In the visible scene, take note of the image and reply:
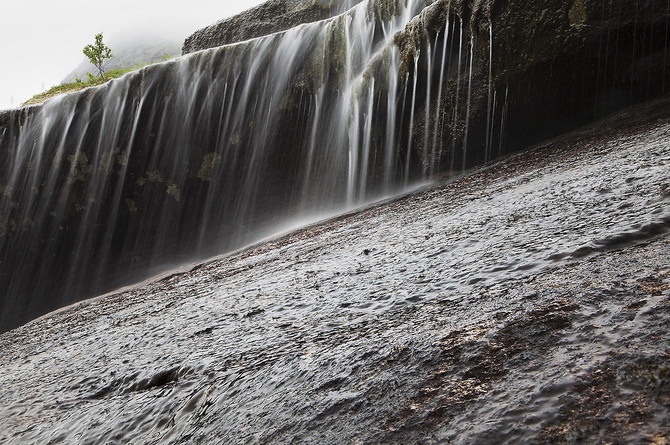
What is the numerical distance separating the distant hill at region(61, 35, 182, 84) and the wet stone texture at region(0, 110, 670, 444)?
4529 cm

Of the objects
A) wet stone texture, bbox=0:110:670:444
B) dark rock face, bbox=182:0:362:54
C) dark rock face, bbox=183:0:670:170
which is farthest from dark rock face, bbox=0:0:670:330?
dark rock face, bbox=182:0:362:54

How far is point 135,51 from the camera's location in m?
51.9

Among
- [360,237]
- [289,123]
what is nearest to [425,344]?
[360,237]

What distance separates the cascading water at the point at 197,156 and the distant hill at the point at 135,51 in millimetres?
34857

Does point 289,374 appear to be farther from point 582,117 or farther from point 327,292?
point 582,117

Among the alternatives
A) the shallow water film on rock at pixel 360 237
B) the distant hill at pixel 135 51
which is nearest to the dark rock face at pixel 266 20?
the shallow water film on rock at pixel 360 237

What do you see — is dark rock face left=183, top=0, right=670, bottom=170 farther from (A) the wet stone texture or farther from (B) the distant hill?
(B) the distant hill

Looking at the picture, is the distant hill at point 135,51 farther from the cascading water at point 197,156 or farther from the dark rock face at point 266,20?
the cascading water at point 197,156

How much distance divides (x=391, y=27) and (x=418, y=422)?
9987 mm

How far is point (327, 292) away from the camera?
11.0ft

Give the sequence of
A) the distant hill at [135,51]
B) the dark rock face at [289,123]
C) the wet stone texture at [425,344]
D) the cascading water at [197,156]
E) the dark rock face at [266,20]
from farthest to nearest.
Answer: the distant hill at [135,51] → the dark rock face at [266,20] → the cascading water at [197,156] → the dark rock face at [289,123] → the wet stone texture at [425,344]

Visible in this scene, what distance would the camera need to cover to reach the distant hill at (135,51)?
156 ft

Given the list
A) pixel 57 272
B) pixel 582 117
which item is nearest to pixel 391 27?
pixel 582 117

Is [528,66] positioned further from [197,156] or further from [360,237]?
[197,156]
